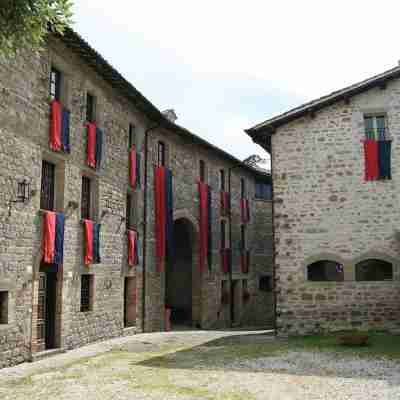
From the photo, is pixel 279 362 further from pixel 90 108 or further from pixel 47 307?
pixel 90 108

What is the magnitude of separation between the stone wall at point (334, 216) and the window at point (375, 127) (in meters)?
0.25

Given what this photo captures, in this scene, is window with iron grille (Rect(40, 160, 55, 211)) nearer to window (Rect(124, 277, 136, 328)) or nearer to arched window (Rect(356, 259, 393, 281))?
window (Rect(124, 277, 136, 328))

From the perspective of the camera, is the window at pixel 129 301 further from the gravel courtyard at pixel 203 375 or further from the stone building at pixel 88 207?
the gravel courtyard at pixel 203 375

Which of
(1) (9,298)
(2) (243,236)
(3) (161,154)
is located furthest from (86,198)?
(2) (243,236)

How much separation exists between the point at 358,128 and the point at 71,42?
8.93 m

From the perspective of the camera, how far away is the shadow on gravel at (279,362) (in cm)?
957

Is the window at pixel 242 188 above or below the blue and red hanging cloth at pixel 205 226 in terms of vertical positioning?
above

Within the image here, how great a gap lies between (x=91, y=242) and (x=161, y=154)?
6.59 metres

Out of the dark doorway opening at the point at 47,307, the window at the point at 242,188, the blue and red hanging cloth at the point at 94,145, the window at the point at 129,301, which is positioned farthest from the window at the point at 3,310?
the window at the point at 242,188

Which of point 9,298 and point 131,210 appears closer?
point 9,298

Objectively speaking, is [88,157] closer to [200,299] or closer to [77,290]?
[77,290]

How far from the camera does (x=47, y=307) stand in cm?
1262

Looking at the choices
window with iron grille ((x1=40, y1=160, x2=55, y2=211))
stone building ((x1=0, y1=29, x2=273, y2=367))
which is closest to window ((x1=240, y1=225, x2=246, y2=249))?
stone building ((x1=0, y1=29, x2=273, y2=367))

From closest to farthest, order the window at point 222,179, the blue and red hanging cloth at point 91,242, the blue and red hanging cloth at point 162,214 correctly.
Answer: the blue and red hanging cloth at point 91,242 < the blue and red hanging cloth at point 162,214 < the window at point 222,179
